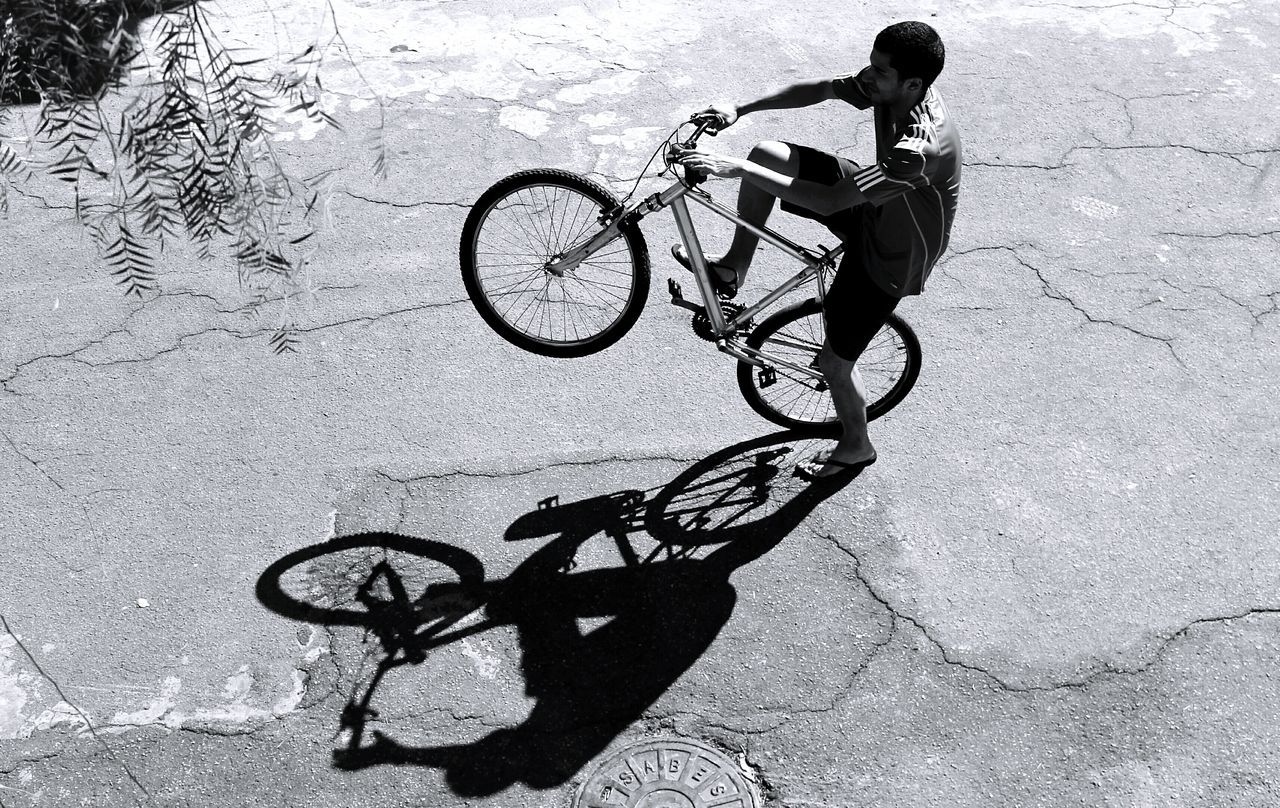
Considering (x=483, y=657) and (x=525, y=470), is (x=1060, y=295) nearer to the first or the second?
(x=525, y=470)

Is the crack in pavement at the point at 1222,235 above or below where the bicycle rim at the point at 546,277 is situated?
above

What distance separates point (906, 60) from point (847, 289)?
0.93 meters

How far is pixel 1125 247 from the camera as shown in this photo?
248 inches

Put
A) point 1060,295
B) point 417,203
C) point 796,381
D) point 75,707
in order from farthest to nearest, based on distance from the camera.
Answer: point 417,203 < point 1060,295 < point 796,381 < point 75,707

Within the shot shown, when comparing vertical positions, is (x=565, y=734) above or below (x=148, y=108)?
below

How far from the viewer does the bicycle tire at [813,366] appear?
492cm

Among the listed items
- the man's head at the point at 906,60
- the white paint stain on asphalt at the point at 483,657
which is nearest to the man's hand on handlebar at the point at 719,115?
the man's head at the point at 906,60

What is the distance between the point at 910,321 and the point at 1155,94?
131 inches

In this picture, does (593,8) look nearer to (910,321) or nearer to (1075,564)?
(910,321)

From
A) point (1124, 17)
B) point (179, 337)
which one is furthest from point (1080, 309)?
point (179, 337)

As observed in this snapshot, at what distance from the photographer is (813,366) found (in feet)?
16.5

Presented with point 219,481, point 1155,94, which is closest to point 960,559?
point 219,481

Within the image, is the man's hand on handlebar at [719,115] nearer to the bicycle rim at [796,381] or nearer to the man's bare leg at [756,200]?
the man's bare leg at [756,200]

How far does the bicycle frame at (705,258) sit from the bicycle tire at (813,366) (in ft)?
0.29
